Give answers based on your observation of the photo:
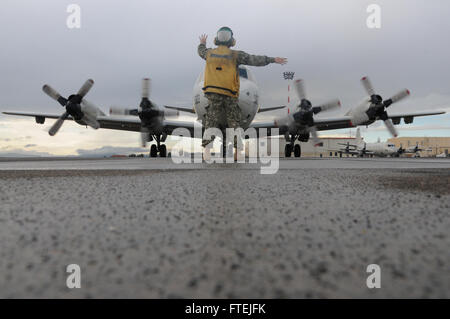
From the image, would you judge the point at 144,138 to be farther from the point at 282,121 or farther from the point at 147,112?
the point at 282,121

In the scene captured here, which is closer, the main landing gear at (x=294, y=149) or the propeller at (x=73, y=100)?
the propeller at (x=73, y=100)

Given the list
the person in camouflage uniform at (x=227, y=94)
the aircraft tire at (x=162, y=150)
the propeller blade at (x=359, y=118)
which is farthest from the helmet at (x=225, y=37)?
the aircraft tire at (x=162, y=150)

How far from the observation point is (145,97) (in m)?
15.0

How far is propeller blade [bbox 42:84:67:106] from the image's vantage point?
42.3ft

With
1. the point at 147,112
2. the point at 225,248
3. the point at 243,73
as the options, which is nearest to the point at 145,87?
the point at 147,112

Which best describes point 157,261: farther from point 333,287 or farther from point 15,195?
point 15,195

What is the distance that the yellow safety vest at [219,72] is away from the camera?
31.0ft

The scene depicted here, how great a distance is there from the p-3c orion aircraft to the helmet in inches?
86.6

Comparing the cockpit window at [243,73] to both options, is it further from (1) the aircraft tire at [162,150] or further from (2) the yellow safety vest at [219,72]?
Answer: (1) the aircraft tire at [162,150]

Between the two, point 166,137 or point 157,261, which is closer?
point 157,261

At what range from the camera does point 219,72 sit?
9453 mm

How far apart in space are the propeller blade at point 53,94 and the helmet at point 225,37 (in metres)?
6.93

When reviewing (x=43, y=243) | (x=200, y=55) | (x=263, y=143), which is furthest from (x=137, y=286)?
(x=263, y=143)
